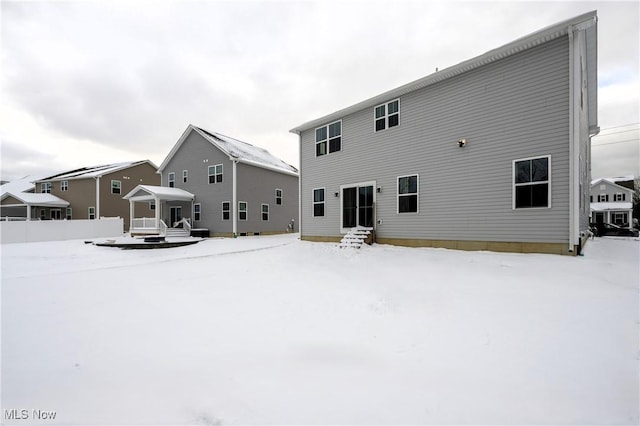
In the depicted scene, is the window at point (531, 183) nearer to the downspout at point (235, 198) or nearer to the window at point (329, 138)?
the window at point (329, 138)

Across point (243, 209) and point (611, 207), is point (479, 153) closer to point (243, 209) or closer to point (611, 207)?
point (243, 209)

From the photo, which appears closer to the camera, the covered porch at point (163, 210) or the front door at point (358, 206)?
the front door at point (358, 206)

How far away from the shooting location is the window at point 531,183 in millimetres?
7875

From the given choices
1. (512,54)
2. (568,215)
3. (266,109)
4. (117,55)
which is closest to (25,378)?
(568,215)

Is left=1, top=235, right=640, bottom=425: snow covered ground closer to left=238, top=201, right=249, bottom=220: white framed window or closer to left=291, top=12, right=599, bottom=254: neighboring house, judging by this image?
left=291, top=12, right=599, bottom=254: neighboring house

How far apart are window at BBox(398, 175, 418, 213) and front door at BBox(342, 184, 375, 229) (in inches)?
48.7

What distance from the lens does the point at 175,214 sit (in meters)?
21.3

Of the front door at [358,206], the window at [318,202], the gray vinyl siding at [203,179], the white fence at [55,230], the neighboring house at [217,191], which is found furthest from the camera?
the gray vinyl siding at [203,179]

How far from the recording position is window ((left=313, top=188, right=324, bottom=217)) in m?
13.7

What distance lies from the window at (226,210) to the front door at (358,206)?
946cm

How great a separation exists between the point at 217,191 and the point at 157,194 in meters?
3.69

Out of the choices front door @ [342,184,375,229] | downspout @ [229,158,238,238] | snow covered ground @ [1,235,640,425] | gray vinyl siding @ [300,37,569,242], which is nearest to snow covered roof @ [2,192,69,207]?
downspout @ [229,158,238,238]

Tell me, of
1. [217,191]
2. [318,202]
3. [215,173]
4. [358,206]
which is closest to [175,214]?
[217,191]

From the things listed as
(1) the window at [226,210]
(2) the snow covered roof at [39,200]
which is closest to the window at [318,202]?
(1) the window at [226,210]
